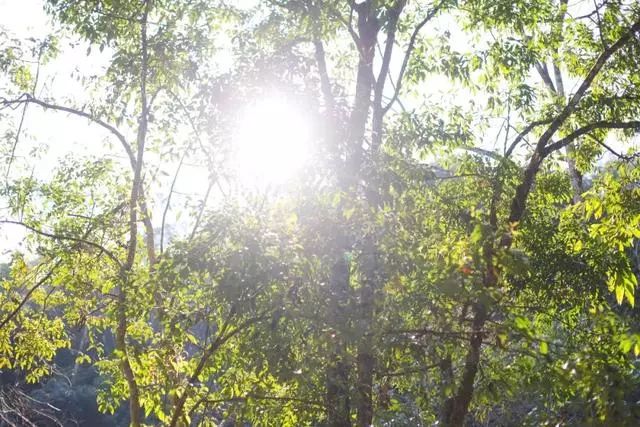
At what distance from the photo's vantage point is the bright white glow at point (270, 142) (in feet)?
17.7

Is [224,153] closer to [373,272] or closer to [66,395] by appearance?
[373,272]

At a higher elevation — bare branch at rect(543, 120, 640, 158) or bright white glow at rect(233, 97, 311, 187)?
bare branch at rect(543, 120, 640, 158)

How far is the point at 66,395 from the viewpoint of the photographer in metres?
26.2

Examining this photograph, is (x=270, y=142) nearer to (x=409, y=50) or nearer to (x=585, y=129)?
(x=409, y=50)

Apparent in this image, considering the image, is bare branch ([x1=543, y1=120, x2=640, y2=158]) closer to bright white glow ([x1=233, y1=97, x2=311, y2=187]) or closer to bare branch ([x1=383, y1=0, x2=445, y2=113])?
bare branch ([x1=383, y1=0, x2=445, y2=113])

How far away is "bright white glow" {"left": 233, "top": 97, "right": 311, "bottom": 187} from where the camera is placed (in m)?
5.41

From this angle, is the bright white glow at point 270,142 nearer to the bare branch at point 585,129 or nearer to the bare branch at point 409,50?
the bare branch at point 409,50

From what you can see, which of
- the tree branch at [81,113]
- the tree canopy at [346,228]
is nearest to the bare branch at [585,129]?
the tree canopy at [346,228]

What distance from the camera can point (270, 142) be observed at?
5934 mm

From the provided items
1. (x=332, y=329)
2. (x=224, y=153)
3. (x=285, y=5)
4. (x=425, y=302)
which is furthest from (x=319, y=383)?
(x=285, y=5)

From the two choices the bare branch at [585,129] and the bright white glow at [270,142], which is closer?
the bright white glow at [270,142]

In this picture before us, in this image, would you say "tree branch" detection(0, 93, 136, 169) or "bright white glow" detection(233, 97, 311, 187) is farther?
"tree branch" detection(0, 93, 136, 169)

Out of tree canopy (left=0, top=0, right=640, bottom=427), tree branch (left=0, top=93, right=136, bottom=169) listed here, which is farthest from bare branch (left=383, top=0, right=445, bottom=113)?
tree branch (left=0, top=93, right=136, bottom=169)

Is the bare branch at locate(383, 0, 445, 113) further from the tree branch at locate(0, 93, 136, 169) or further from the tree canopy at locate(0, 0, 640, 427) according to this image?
the tree branch at locate(0, 93, 136, 169)
